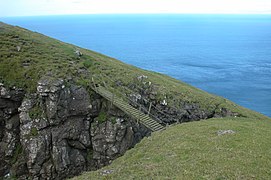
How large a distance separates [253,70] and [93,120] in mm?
123213

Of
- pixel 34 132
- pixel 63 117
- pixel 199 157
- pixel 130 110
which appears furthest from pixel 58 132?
pixel 199 157

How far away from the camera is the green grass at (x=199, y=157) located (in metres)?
18.6

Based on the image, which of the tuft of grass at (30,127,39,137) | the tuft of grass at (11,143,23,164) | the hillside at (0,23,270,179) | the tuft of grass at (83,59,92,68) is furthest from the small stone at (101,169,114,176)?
the tuft of grass at (83,59,92,68)

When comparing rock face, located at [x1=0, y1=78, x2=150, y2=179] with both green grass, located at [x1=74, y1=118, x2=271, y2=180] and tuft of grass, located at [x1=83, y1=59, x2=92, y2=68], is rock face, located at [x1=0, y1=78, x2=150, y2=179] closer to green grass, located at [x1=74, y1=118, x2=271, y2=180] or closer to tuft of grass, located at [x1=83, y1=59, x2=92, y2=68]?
green grass, located at [x1=74, y1=118, x2=271, y2=180]

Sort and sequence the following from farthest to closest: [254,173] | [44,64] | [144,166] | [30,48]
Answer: [30,48]
[44,64]
[144,166]
[254,173]

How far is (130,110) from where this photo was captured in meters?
33.9

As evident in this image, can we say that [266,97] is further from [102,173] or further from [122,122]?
[102,173]

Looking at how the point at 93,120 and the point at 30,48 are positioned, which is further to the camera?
the point at 30,48

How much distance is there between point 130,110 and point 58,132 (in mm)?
8902

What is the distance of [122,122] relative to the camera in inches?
1422

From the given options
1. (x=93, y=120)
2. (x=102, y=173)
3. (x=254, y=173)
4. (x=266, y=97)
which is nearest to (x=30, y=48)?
(x=93, y=120)

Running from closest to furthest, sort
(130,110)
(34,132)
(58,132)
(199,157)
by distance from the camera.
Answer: (199,157)
(34,132)
(130,110)
(58,132)

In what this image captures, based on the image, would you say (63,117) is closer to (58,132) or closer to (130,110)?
(58,132)

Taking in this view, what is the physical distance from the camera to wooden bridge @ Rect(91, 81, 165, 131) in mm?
32562
